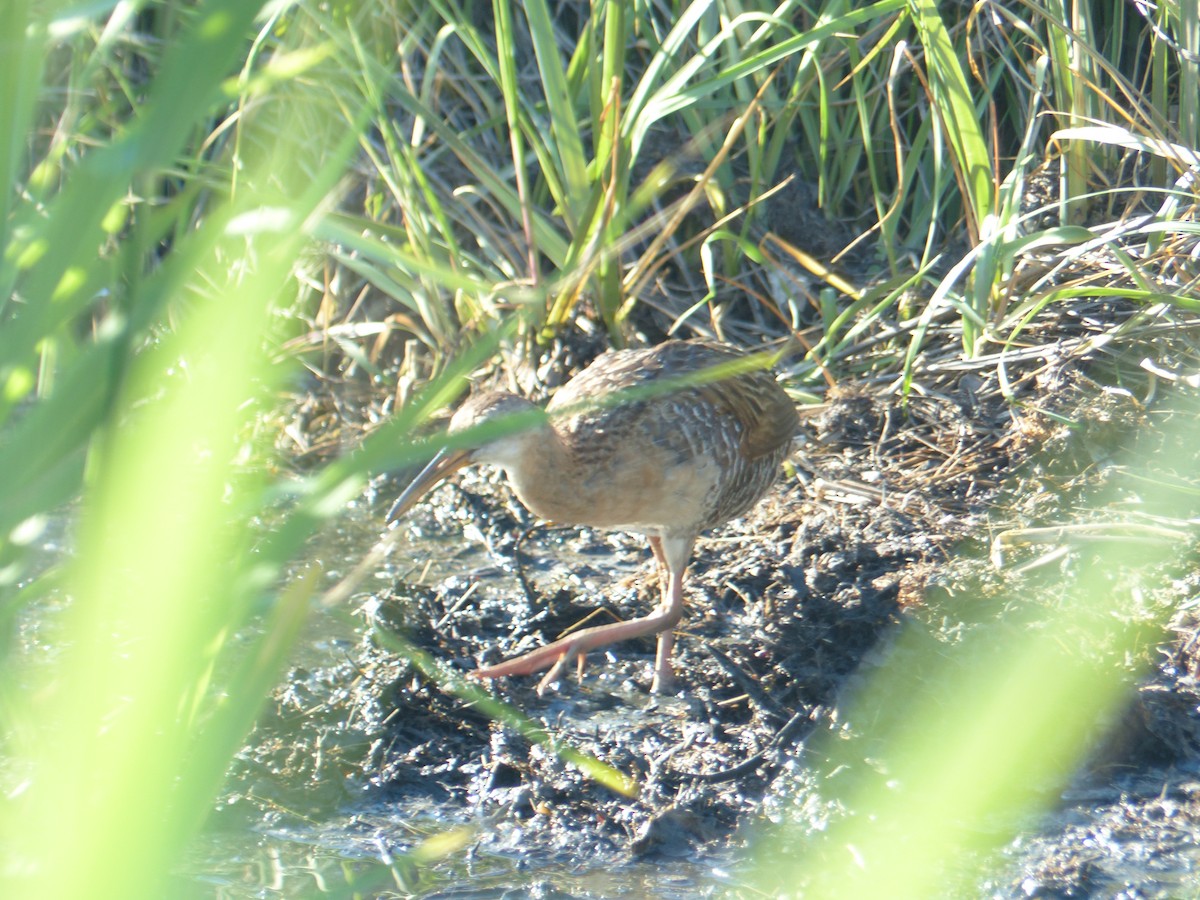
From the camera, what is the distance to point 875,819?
288 cm

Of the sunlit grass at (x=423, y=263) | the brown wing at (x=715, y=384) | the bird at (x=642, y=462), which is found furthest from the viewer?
the brown wing at (x=715, y=384)

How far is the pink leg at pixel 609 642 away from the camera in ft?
11.6

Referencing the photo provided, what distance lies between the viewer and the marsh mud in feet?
9.27

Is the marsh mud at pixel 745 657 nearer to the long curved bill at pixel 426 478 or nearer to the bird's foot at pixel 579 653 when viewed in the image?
the bird's foot at pixel 579 653

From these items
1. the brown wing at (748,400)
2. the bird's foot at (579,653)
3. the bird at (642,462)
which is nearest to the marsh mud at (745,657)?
the bird's foot at (579,653)

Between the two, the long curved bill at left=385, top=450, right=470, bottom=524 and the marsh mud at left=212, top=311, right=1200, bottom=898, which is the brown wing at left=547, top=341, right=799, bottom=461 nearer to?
the marsh mud at left=212, top=311, right=1200, bottom=898

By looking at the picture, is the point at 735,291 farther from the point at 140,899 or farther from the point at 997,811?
the point at 140,899

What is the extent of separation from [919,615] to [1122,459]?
0.91 meters

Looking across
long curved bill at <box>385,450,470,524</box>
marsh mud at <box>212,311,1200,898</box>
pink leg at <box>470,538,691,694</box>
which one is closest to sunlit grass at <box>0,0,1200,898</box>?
marsh mud at <box>212,311,1200,898</box>

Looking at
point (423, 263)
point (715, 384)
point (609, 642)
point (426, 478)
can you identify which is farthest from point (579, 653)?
point (423, 263)

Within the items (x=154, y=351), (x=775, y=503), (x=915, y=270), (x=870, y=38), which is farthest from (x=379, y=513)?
(x=154, y=351)

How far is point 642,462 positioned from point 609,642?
50cm

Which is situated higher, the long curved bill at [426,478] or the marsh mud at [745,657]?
the long curved bill at [426,478]

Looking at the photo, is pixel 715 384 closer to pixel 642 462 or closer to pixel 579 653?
pixel 642 462
